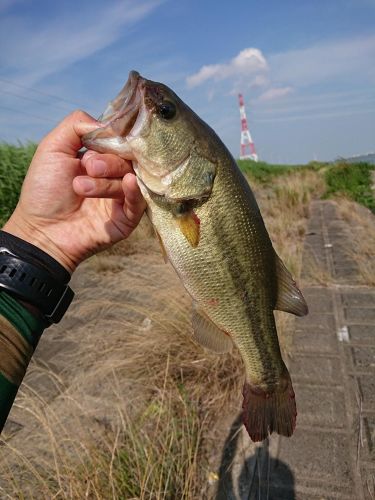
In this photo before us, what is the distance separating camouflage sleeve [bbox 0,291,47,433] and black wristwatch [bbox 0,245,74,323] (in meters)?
0.05

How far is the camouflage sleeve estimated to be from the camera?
66.9 inches

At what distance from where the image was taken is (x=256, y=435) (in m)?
1.88

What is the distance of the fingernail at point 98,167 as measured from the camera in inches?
70.2

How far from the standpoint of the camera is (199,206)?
1.80 meters

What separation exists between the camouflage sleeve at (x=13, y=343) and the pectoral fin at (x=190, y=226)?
0.80 meters

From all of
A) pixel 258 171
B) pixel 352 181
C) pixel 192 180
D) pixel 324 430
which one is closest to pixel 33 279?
pixel 192 180

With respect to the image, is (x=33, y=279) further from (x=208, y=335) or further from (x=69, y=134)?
(x=208, y=335)

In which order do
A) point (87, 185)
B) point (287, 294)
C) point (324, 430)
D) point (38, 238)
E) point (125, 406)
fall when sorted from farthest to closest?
point (125, 406)
point (324, 430)
point (38, 238)
point (287, 294)
point (87, 185)

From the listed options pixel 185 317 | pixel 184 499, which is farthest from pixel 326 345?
pixel 184 499

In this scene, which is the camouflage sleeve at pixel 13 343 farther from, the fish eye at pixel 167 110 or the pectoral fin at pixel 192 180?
the fish eye at pixel 167 110

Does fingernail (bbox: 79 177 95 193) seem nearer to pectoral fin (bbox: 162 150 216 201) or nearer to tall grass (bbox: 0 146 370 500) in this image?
pectoral fin (bbox: 162 150 216 201)

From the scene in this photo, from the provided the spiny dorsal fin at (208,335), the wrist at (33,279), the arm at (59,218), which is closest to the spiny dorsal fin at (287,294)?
the spiny dorsal fin at (208,335)

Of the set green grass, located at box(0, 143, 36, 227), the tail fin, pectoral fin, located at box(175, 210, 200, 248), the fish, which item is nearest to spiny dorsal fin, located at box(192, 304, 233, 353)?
the fish

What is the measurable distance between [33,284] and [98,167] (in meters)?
0.62
